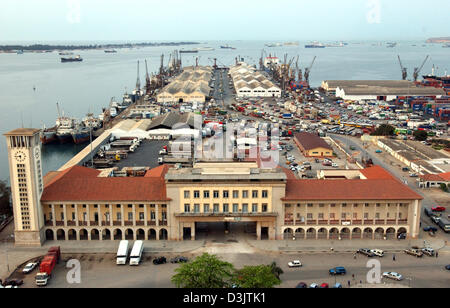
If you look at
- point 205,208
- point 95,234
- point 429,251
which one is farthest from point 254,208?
point 429,251

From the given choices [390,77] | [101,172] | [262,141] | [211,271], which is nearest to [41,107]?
[262,141]

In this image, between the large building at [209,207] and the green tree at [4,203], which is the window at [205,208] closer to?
the large building at [209,207]

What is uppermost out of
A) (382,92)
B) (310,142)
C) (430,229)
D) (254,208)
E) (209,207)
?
(382,92)

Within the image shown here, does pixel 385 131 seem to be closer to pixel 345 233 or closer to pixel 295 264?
pixel 345 233

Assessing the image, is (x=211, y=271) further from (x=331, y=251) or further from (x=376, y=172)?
(x=376, y=172)

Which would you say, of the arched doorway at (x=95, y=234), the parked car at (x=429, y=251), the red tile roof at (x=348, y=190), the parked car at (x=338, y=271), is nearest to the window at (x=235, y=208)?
the red tile roof at (x=348, y=190)

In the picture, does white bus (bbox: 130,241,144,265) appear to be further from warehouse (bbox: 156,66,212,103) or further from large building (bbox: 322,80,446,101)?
large building (bbox: 322,80,446,101)

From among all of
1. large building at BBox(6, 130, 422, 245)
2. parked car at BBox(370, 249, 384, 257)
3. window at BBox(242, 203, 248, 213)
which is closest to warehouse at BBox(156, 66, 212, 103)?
large building at BBox(6, 130, 422, 245)
